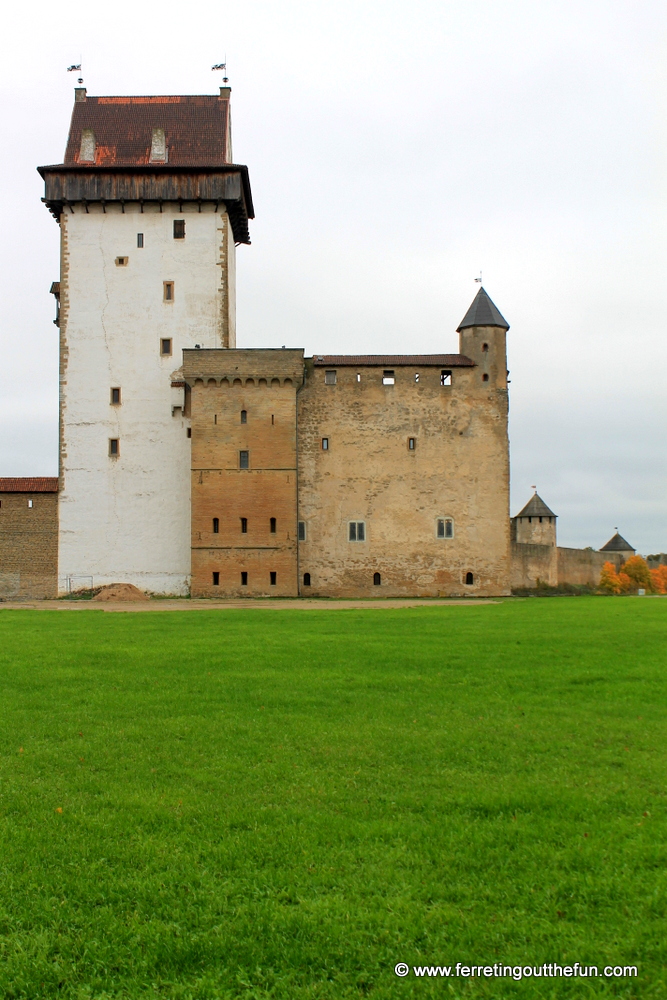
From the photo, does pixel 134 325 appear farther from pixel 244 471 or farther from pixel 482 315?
pixel 482 315

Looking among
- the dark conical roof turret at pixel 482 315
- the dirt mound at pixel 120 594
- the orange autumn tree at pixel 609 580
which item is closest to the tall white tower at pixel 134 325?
the dirt mound at pixel 120 594

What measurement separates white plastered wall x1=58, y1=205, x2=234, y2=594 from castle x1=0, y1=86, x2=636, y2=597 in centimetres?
7

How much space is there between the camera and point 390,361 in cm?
4138

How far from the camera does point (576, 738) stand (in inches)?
348

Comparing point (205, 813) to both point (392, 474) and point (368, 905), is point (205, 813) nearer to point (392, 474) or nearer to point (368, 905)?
point (368, 905)

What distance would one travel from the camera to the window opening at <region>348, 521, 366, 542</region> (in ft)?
134

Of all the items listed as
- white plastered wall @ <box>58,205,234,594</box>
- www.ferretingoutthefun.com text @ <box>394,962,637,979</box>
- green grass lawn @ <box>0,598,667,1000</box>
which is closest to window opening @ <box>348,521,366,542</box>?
white plastered wall @ <box>58,205,234,594</box>

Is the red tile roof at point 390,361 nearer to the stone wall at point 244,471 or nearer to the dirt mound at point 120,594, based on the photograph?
the stone wall at point 244,471

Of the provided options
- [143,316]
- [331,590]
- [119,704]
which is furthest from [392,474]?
[119,704]

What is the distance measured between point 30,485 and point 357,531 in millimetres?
15728

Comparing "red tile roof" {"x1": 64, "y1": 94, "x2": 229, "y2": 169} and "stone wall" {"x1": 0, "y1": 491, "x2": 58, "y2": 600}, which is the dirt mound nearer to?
"stone wall" {"x1": 0, "y1": 491, "x2": 58, "y2": 600}

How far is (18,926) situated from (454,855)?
2.75 m

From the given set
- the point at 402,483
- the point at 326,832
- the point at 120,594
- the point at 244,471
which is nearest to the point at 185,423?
the point at 244,471

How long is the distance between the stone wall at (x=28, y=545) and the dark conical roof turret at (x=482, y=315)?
2181 cm
